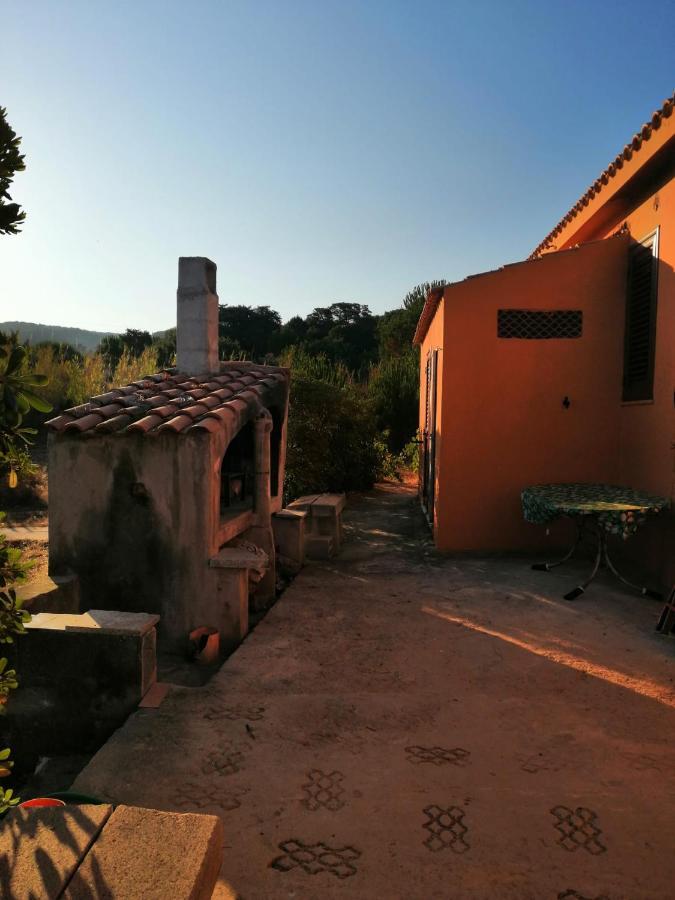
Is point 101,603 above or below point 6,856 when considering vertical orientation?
below

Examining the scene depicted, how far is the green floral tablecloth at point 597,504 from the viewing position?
17.7 feet

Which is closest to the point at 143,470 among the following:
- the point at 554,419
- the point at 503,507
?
the point at 503,507

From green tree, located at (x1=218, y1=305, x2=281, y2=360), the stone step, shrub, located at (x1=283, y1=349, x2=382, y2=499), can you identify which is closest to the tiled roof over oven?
the stone step

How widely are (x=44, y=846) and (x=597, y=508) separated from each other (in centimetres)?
497

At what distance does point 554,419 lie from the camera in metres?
7.46

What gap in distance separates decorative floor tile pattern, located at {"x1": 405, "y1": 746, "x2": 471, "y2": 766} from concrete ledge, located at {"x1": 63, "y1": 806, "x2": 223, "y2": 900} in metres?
1.50

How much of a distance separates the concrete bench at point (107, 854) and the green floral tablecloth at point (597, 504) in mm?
4554

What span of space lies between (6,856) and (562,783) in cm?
235

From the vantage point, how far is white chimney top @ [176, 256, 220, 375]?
21.5 ft

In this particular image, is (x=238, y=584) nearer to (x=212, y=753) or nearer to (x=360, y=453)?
(x=212, y=753)

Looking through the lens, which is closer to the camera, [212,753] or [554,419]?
[212,753]

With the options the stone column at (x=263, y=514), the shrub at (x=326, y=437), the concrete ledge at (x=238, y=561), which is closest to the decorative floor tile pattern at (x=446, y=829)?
the concrete ledge at (x=238, y=561)

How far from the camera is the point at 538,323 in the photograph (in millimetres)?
7469

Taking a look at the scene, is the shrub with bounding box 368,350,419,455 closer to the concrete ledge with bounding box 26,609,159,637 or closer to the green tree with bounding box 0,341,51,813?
the concrete ledge with bounding box 26,609,159,637
